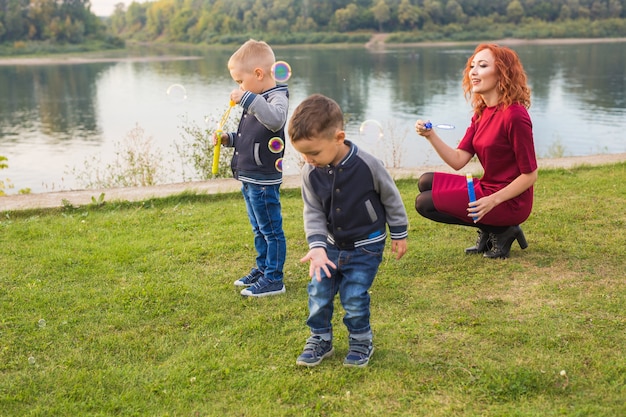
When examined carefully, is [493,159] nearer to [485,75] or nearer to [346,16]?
[485,75]

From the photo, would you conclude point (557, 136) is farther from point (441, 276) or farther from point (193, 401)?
point (193, 401)

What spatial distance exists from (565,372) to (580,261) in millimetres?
1618

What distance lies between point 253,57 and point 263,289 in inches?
53.5

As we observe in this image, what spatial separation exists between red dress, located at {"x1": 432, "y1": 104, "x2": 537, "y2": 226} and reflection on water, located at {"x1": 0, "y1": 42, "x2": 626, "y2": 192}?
2.11 feet

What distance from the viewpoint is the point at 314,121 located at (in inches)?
116

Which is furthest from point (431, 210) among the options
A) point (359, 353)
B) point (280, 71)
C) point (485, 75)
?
point (359, 353)

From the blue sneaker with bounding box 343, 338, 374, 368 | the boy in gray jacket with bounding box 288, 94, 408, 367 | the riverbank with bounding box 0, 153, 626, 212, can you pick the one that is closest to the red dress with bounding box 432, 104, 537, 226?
the boy in gray jacket with bounding box 288, 94, 408, 367

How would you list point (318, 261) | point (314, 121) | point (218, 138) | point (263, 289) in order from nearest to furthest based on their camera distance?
point (314, 121), point (318, 261), point (263, 289), point (218, 138)

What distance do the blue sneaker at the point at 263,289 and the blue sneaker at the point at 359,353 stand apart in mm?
953

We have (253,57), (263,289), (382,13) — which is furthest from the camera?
(382,13)

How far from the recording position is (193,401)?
9.71 feet

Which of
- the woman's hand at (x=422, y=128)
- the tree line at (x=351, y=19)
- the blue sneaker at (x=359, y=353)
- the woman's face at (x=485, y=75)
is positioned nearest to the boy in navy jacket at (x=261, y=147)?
the woman's hand at (x=422, y=128)

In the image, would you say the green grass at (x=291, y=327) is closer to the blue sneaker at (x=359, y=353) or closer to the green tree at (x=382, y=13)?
the blue sneaker at (x=359, y=353)

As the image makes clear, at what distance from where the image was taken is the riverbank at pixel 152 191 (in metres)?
6.31
